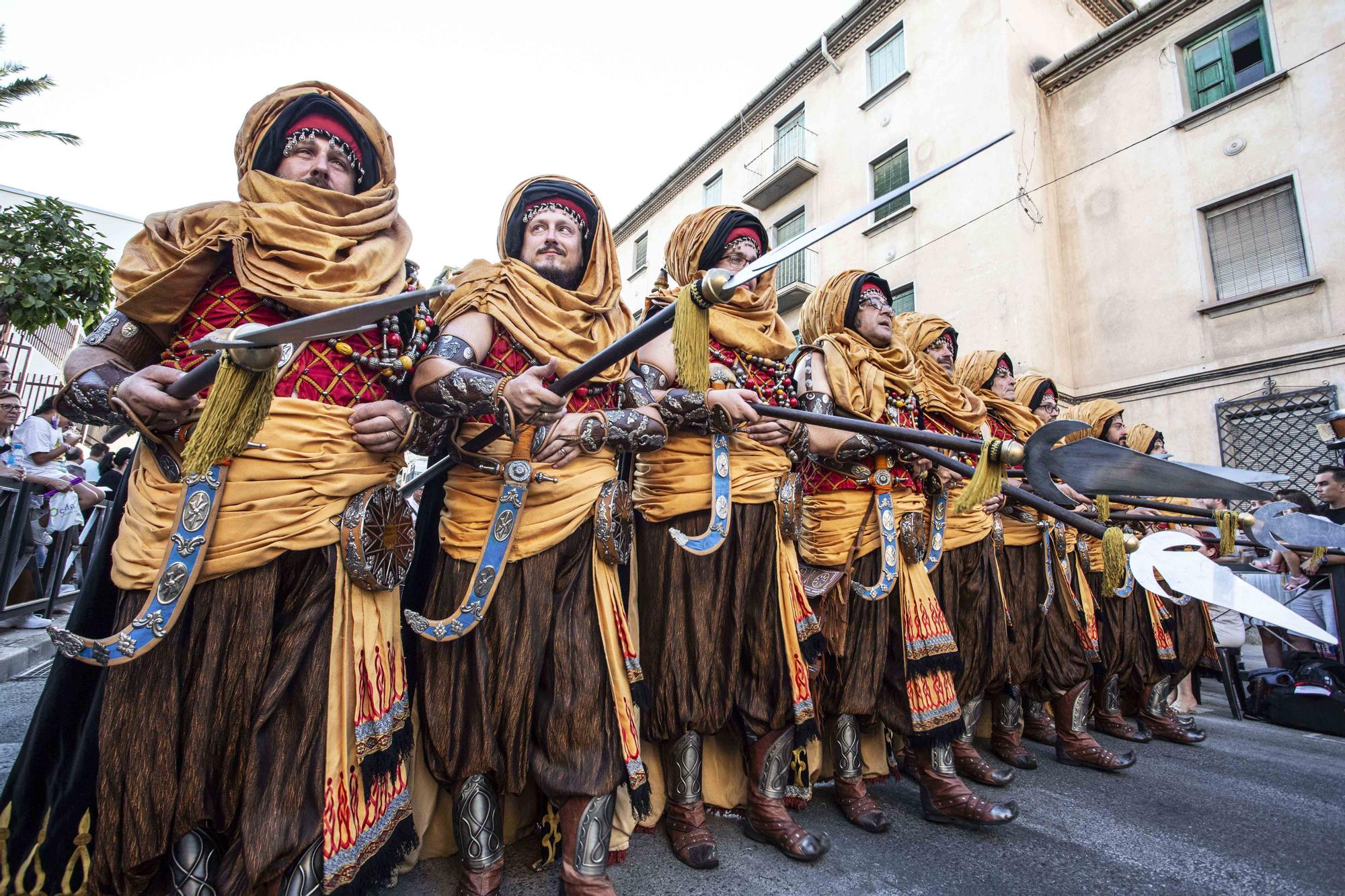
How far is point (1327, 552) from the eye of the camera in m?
3.31

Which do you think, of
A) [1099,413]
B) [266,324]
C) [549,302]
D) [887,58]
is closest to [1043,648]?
[1099,413]

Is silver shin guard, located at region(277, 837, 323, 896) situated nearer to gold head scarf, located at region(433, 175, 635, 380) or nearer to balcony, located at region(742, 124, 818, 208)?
gold head scarf, located at region(433, 175, 635, 380)

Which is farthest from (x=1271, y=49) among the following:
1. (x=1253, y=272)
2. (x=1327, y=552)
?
(x=1327, y=552)

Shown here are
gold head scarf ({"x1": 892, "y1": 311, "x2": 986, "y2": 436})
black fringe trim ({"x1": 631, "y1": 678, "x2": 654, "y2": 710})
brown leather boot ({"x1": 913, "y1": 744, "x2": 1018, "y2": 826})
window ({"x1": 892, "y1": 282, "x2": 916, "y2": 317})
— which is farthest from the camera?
window ({"x1": 892, "y1": 282, "x2": 916, "y2": 317})

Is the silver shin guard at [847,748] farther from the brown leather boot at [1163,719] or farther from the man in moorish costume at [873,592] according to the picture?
the brown leather boot at [1163,719]

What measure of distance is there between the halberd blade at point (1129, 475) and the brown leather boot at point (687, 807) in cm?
149

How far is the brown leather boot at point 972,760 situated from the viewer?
2906mm

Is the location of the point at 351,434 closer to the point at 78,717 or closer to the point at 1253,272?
the point at 78,717

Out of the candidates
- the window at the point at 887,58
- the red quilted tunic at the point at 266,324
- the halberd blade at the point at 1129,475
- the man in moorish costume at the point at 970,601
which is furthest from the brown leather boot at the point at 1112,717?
the window at the point at 887,58

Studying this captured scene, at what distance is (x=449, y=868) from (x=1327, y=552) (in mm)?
4164

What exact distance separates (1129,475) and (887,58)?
1389 centimetres

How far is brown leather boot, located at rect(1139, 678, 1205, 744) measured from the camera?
3.93 metres

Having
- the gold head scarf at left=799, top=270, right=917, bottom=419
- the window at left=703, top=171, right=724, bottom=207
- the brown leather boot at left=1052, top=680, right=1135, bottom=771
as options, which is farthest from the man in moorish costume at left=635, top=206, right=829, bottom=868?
the window at left=703, top=171, right=724, bottom=207

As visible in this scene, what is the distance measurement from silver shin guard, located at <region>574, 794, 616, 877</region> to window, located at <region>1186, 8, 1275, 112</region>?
11983 millimetres
